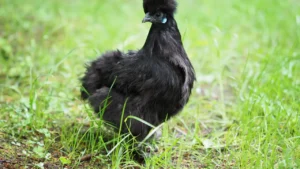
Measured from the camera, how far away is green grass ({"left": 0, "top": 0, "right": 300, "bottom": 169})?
12.0ft

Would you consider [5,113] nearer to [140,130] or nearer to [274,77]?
[140,130]

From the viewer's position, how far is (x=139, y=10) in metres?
8.66

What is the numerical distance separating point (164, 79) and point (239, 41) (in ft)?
11.7

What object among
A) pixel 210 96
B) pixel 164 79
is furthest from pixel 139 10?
pixel 164 79

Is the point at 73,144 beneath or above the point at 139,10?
beneath

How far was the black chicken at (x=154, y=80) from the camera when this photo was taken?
367cm

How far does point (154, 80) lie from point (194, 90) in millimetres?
1856

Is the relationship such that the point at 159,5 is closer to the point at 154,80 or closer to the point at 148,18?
the point at 148,18

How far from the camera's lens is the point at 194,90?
17.8ft

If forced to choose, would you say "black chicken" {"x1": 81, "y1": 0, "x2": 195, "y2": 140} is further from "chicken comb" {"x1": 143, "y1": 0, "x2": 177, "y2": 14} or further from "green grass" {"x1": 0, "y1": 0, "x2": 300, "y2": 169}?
"green grass" {"x1": 0, "y1": 0, "x2": 300, "y2": 169}

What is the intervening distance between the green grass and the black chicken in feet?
0.72

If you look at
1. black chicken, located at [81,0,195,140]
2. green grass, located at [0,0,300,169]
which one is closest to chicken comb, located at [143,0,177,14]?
black chicken, located at [81,0,195,140]

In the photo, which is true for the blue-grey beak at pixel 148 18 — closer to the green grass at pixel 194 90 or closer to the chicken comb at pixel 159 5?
the chicken comb at pixel 159 5

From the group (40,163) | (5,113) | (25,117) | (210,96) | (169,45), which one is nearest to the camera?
(40,163)
